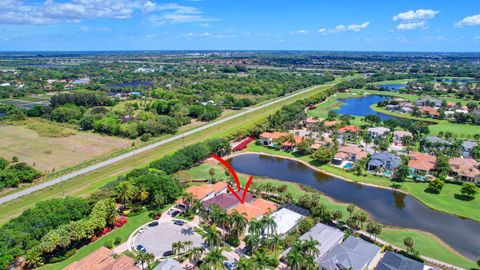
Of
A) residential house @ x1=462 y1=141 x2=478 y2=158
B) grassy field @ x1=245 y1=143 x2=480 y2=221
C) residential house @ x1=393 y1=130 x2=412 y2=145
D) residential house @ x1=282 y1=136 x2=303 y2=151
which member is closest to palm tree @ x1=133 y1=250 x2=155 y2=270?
grassy field @ x1=245 y1=143 x2=480 y2=221

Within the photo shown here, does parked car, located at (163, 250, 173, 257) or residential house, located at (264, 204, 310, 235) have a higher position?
residential house, located at (264, 204, 310, 235)

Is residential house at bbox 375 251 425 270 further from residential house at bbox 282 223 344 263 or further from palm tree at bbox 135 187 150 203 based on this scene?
palm tree at bbox 135 187 150 203

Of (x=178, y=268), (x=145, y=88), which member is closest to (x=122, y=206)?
(x=178, y=268)

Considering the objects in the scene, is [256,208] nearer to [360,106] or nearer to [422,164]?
[422,164]

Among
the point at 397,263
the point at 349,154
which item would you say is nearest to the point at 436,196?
the point at 349,154

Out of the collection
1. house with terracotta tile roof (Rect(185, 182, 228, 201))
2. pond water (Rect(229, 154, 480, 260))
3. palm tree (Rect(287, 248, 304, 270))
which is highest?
palm tree (Rect(287, 248, 304, 270))

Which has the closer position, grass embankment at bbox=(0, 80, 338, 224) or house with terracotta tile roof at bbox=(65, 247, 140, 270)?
house with terracotta tile roof at bbox=(65, 247, 140, 270)
